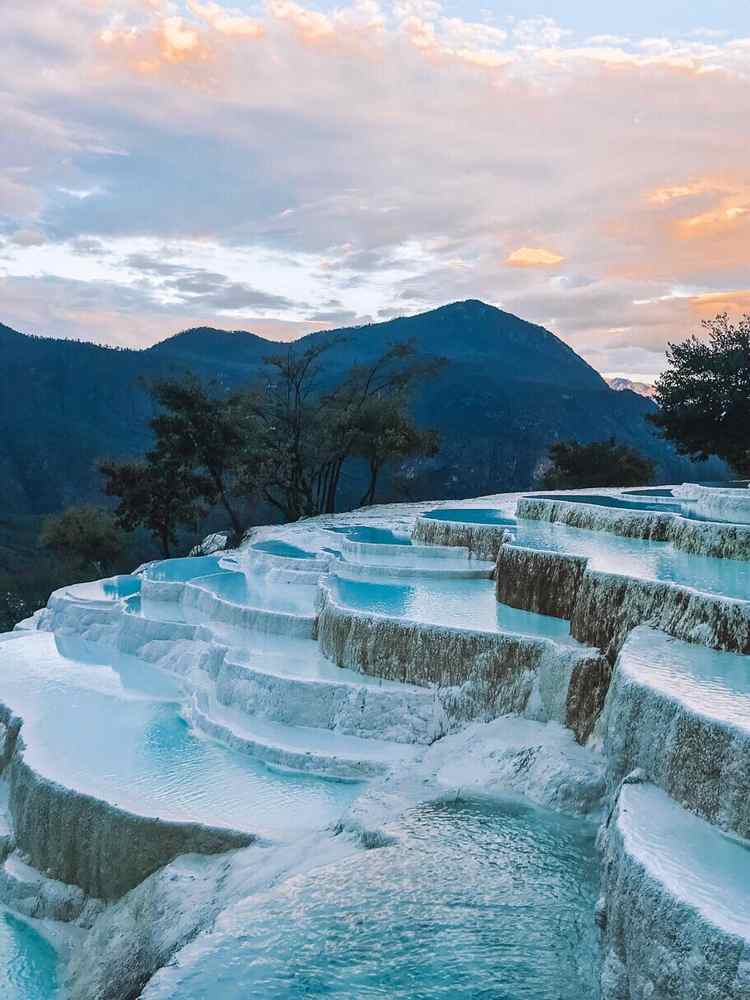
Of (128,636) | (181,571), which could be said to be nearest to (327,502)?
(181,571)

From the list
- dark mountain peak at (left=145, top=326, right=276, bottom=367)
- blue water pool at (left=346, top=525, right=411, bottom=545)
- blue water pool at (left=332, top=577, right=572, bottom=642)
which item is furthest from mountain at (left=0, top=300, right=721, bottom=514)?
blue water pool at (left=332, top=577, right=572, bottom=642)

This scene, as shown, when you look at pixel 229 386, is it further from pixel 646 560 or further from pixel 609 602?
pixel 609 602

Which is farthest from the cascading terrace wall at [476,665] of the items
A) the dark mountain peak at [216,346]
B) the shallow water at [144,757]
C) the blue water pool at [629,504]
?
the dark mountain peak at [216,346]

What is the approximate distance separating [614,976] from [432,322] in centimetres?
10861

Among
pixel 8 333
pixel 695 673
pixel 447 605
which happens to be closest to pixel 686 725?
pixel 695 673

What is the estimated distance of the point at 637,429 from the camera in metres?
85.1

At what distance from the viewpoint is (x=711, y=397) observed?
2586cm

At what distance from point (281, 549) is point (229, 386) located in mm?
65363

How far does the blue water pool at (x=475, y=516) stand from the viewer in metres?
17.1

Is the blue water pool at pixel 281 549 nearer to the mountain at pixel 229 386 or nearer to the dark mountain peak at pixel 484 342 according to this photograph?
the mountain at pixel 229 386

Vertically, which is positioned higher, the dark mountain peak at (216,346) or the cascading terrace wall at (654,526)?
the dark mountain peak at (216,346)

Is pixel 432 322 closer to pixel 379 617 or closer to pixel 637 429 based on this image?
pixel 637 429

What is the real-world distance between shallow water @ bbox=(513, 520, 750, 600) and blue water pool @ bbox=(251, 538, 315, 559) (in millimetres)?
4256

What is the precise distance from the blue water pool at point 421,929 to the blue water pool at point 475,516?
9.89 metres
